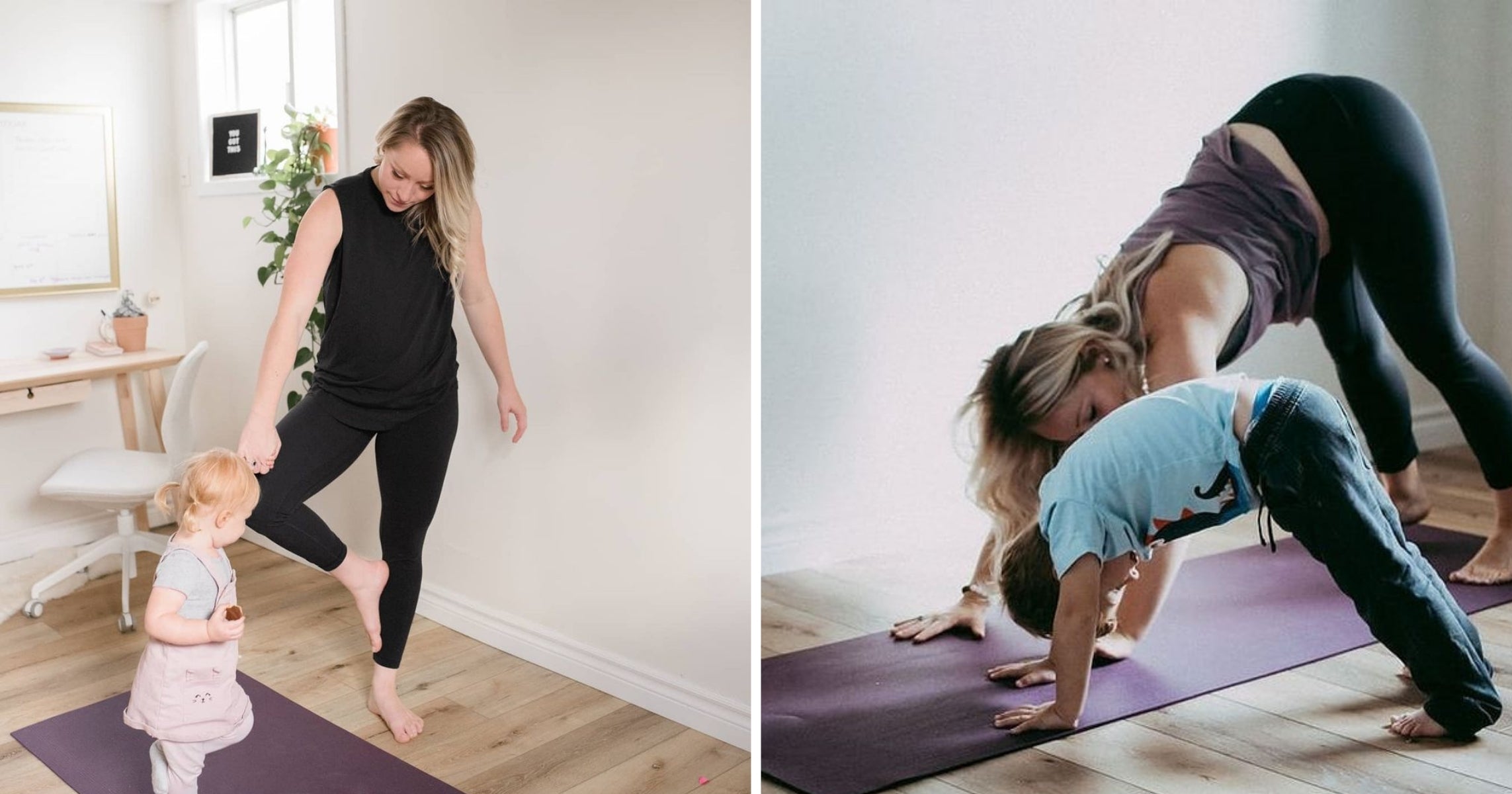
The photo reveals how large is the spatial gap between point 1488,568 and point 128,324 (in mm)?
3704

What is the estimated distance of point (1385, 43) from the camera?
1.55 metres

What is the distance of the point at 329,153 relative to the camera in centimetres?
331

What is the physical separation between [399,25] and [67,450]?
186cm

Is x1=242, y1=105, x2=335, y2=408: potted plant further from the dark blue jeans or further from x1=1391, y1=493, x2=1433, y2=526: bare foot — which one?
x1=1391, y1=493, x2=1433, y2=526: bare foot

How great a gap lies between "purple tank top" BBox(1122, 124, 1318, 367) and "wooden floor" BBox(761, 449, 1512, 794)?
280 millimetres

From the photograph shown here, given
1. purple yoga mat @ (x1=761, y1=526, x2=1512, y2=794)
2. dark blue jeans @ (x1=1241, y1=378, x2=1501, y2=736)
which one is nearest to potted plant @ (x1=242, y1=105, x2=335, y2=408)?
purple yoga mat @ (x1=761, y1=526, x2=1512, y2=794)

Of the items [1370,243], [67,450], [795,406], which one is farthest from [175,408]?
[1370,243]

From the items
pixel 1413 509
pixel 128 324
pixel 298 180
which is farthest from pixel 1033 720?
pixel 128 324

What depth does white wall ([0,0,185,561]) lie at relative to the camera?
349 cm

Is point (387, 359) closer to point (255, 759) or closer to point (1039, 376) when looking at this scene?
point (255, 759)

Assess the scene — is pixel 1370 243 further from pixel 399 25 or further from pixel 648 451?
pixel 399 25

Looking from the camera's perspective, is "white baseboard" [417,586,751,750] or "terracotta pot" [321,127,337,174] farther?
"terracotta pot" [321,127,337,174]

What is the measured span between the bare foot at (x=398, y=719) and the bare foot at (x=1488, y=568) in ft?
6.87

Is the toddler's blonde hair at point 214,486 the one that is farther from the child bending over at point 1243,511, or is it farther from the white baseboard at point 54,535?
the white baseboard at point 54,535
